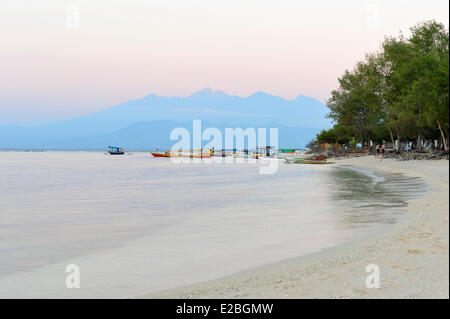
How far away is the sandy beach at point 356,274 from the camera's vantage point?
29.2ft

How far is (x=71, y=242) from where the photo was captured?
17625 millimetres

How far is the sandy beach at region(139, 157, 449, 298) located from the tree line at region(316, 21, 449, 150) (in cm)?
2961

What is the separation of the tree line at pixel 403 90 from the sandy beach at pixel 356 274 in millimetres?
29610

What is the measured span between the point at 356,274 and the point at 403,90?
61044 millimetres

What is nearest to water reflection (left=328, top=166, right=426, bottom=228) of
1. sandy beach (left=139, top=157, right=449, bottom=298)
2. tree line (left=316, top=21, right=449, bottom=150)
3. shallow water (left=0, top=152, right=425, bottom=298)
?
shallow water (left=0, top=152, right=425, bottom=298)

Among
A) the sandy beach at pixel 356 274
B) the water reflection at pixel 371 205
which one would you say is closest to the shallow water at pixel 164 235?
the water reflection at pixel 371 205

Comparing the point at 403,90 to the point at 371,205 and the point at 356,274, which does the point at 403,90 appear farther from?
the point at 356,274

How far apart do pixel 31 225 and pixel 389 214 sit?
56.9ft

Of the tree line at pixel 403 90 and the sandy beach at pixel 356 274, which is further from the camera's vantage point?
the tree line at pixel 403 90

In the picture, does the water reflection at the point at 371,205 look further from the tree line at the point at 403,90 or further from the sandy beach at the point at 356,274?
the tree line at the point at 403,90

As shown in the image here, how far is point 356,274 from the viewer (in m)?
10.4

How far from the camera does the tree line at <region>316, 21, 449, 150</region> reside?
54.5 metres

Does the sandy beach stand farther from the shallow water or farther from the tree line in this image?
the tree line
